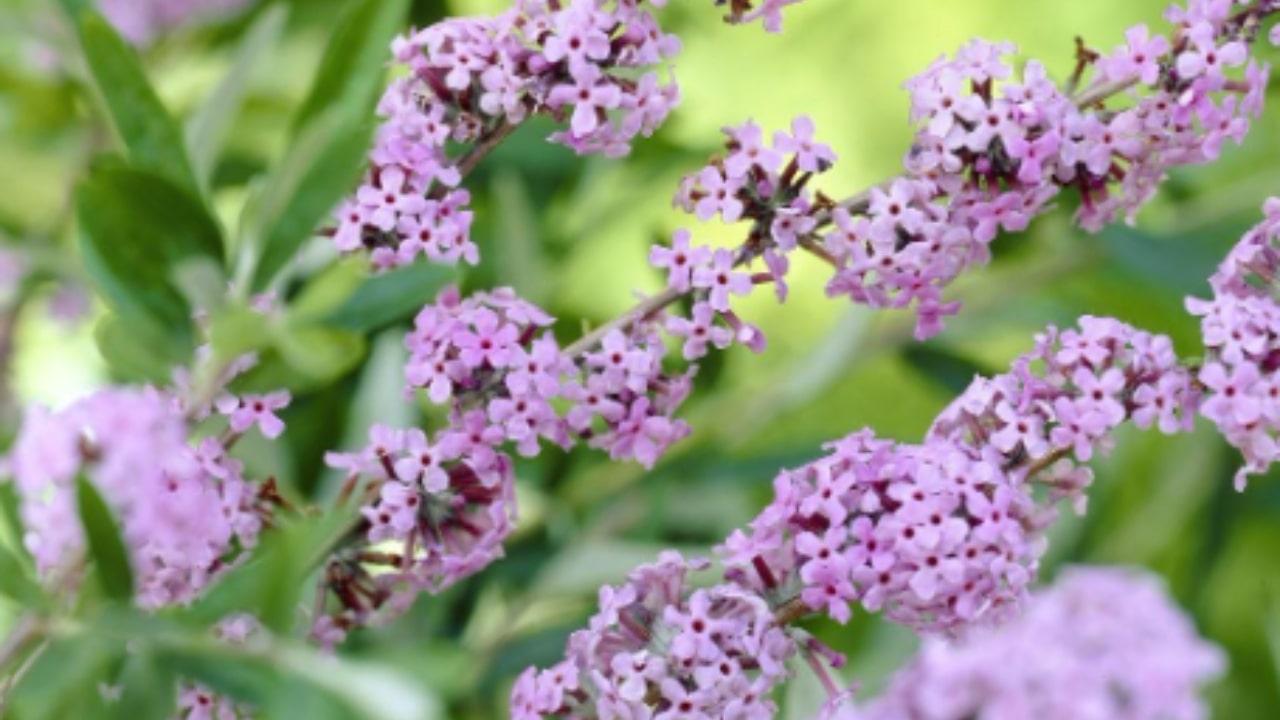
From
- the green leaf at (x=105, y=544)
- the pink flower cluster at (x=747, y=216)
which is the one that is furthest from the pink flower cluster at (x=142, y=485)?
the pink flower cluster at (x=747, y=216)

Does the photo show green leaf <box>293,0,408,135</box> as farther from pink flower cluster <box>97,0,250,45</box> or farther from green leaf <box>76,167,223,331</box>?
pink flower cluster <box>97,0,250,45</box>

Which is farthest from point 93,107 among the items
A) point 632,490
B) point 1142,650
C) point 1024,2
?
point 1024,2

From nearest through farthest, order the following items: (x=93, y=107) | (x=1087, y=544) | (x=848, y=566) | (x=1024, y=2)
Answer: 1. (x=848, y=566)
2. (x=93, y=107)
3. (x=1087, y=544)
4. (x=1024, y=2)

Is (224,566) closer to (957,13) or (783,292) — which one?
(783,292)

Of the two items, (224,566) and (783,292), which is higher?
(783,292)

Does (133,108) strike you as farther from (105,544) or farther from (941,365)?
(941,365)

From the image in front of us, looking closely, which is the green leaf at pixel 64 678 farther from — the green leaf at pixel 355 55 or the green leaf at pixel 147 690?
the green leaf at pixel 355 55
